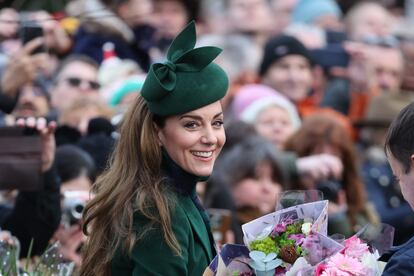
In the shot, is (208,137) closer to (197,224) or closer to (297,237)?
(197,224)

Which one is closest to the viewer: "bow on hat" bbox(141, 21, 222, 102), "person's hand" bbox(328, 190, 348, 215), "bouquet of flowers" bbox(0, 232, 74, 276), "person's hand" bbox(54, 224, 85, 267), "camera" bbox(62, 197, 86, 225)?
"bow on hat" bbox(141, 21, 222, 102)

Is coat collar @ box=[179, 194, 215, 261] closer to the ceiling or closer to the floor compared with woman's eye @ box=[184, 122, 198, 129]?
closer to the floor

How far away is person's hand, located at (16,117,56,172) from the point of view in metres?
7.57

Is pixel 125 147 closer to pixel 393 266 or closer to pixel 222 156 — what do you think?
pixel 393 266

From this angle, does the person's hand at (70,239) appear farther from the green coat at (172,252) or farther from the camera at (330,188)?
the camera at (330,188)

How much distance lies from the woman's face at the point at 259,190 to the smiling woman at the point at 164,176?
11.4ft

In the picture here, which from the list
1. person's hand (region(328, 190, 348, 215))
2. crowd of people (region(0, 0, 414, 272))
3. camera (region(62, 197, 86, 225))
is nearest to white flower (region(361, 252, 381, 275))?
crowd of people (region(0, 0, 414, 272))

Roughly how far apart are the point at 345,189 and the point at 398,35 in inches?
146

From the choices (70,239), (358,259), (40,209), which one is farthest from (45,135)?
(358,259)

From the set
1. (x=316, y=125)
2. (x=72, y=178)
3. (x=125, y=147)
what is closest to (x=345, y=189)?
(x=316, y=125)

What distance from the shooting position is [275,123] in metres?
10.8

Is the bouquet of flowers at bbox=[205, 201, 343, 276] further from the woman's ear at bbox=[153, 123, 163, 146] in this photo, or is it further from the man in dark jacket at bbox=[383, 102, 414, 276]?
the woman's ear at bbox=[153, 123, 163, 146]

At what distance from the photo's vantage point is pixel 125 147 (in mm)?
5777

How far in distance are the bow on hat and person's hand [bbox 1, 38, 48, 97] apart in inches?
154
